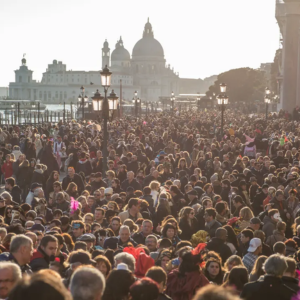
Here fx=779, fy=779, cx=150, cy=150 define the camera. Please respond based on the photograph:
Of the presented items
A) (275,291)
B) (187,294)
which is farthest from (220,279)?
(275,291)

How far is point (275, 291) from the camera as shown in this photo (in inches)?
251

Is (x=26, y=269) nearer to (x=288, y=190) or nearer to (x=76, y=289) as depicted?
(x=76, y=289)

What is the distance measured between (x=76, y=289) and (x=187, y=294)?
2.44 meters

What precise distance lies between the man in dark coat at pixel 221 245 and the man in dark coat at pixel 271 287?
2855mm

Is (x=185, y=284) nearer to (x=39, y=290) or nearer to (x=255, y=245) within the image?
(x=255, y=245)

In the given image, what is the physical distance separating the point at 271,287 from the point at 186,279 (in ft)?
3.87

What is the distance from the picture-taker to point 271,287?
6.43 m

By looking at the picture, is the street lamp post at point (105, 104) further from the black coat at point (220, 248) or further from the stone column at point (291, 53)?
the stone column at point (291, 53)

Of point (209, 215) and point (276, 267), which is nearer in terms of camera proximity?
point (276, 267)

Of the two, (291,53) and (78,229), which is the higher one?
(291,53)

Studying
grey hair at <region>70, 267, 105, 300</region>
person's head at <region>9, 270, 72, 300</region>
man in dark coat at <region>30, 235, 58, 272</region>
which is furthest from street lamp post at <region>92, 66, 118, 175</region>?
person's head at <region>9, 270, 72, 300</region>

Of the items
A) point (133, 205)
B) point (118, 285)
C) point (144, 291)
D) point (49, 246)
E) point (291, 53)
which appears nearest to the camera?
point (144, 291)

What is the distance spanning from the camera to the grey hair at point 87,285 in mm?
5039

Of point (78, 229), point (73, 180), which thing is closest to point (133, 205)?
point (78, 229)
